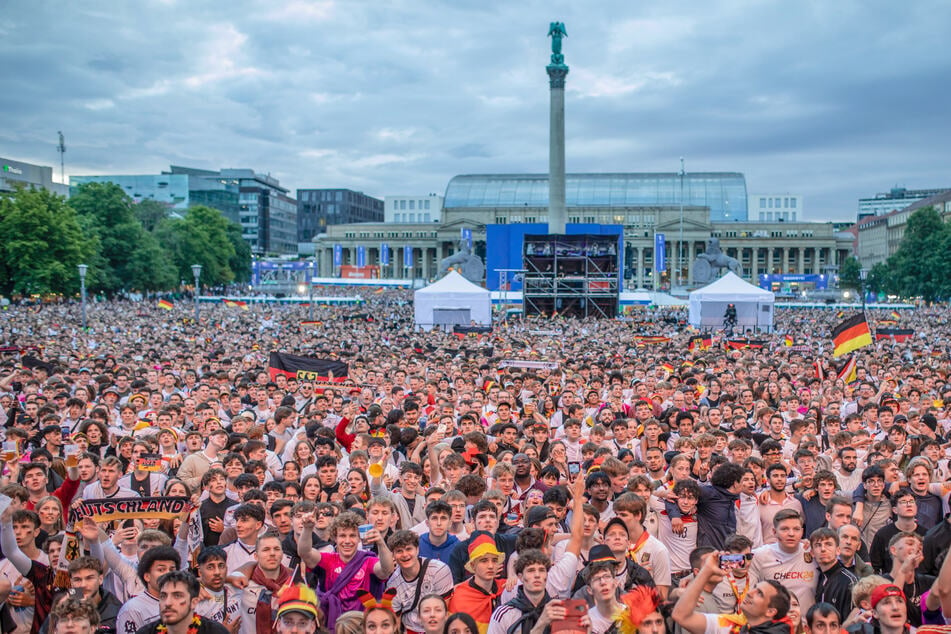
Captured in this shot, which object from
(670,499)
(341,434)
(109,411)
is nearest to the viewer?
(670,499)

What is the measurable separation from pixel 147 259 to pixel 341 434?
64.6 meters

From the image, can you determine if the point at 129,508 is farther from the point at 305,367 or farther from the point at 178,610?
the point at 305,367

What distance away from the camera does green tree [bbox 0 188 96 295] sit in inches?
2122

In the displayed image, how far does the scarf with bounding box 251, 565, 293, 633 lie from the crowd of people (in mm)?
14

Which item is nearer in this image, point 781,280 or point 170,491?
point 170,491

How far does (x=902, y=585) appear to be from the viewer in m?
4.87

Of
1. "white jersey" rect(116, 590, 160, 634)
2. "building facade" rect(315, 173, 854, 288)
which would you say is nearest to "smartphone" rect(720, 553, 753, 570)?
"white jersey" rect(116, 590, 160, 634)

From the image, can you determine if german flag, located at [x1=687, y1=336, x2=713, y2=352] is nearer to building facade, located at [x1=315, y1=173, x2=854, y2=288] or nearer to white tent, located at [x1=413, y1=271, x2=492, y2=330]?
white tent, located at [x1=413, y1=271, x2=492, y2=330]

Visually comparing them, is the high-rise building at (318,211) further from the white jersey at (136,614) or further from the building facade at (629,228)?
the white jersey at (136,614)

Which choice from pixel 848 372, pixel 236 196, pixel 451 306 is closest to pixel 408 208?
pixel 236 196

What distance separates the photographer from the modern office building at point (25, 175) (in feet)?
284

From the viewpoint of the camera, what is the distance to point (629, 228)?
5256 inches

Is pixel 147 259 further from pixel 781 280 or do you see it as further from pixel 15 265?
pixel 781 280

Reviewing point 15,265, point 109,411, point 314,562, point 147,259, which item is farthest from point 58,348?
point 147,259
